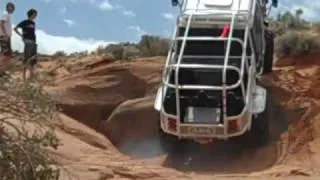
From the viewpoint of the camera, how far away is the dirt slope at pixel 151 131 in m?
16.3

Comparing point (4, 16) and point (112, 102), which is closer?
point (4, 16)

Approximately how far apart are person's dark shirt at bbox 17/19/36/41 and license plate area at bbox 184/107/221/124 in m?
3.86

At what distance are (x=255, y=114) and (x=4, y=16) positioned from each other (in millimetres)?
5458

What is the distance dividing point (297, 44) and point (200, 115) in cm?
786

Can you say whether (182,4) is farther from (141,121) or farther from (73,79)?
(73,79)

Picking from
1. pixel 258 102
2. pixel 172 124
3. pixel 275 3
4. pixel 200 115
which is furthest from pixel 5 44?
pixel 275 3

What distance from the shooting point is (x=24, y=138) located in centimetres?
852

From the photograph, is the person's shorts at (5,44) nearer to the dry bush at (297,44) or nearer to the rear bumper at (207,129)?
the rear bumper at (207,129)

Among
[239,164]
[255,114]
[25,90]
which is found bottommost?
[239,164]

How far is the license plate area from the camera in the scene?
58.0 feet

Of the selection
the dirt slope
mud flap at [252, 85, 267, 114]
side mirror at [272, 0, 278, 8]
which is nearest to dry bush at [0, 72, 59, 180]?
the dirt slope

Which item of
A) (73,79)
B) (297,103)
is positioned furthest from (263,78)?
(73,79)

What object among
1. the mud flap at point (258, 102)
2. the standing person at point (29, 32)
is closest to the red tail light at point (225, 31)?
the mud flap at point (258, 102)

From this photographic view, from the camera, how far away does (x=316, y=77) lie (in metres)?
22.9
